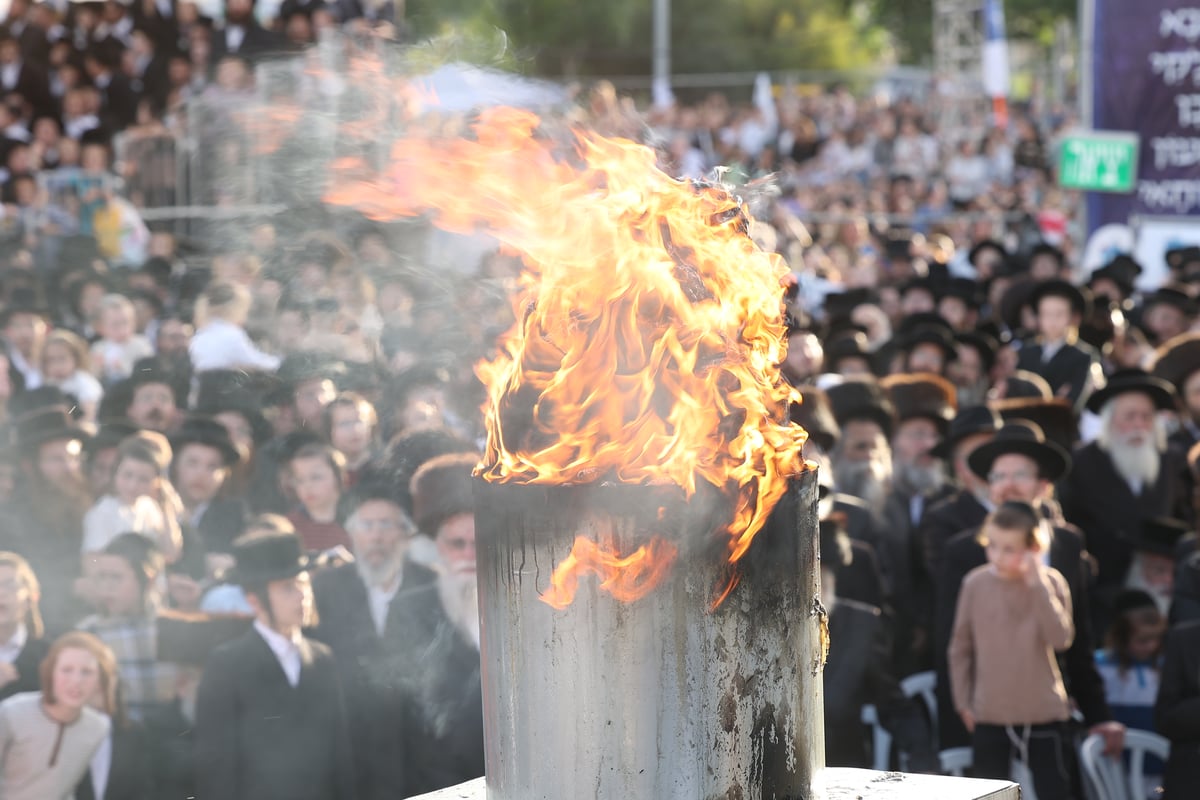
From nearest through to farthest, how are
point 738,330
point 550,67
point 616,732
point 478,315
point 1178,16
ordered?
point 616,732 → point 738,330 → point 478,315 → point 1178,16 → point 550,67

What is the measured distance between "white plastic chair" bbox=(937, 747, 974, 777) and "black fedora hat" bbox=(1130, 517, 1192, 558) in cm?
140

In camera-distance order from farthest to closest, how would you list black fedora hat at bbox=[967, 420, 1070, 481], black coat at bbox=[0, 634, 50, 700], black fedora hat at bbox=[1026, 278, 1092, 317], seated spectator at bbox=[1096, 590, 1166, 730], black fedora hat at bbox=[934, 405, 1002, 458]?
black fedora hat at bbox=[1026, 278, 1092, 317] → black fedora hat at bbox=[934, 405, 1002, 458] → black fedora hat at bbox=[967, 420, 1070, 481] → seated spectator at bbox=[1096, 590, 1166, 730] → black coat at bbox=[0, 634, 50, 700]

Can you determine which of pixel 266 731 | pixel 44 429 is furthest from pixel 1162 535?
pixel 44 429

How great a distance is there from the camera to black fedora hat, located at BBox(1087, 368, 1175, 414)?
8.86m

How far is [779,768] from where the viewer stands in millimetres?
3883

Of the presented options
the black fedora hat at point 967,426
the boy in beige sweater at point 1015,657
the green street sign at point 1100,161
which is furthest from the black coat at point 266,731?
the green street sign at point 1100,161

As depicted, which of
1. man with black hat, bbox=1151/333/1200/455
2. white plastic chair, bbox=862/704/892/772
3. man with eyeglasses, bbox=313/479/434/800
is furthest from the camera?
man with black hat, bbox=1151/333/1200/455

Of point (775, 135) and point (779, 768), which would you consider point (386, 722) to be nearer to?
point (779, 768)

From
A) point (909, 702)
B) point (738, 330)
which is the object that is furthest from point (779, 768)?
point (909, 702)

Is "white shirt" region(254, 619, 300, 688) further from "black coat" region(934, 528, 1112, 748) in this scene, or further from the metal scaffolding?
the metal scaffolding

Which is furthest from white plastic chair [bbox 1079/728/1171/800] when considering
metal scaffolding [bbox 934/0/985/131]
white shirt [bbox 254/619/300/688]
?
metal scaffolding [bbox 934/0/985/131]

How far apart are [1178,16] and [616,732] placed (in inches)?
508

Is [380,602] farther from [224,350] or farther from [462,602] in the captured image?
[224,350]

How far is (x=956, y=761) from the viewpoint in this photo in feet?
23.0
